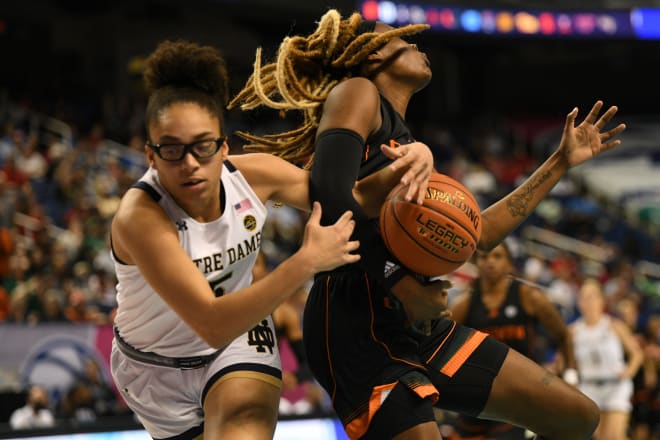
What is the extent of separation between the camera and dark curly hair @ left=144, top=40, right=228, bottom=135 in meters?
2.99

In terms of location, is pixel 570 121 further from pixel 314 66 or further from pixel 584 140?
pixel 314 66

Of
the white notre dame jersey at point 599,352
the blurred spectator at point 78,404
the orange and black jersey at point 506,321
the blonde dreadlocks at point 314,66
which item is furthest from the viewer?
the white notre dame jersey at point 599,352

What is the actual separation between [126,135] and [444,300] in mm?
11952

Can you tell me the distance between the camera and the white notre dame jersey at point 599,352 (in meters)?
8.66

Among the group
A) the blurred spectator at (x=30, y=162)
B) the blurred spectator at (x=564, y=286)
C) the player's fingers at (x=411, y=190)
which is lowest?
the blurred spectator at (x=564, y=286)

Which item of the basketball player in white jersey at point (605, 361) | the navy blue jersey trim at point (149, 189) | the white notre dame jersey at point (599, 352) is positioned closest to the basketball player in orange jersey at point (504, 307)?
the basketball player in white jersey at point (605, 361)

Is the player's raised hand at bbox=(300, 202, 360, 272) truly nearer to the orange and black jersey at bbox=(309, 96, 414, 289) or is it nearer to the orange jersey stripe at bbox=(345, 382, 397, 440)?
the orange and black jersey at bbox=(309, 96, 414, 289)

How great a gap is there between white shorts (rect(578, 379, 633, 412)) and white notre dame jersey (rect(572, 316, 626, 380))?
7 centimetres

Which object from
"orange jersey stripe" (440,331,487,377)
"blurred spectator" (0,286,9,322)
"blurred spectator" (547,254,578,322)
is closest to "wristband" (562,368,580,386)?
"orange jersey stripe" (440,331,487,377)

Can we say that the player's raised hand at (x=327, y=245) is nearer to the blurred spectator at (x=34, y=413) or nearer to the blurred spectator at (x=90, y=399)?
the blurred spectator at (x=34, y=413)

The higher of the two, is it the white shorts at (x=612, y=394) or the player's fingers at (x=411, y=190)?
the player's fingers at (x=411, y=190)

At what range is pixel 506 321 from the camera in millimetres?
5926

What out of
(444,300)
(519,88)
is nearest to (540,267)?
→ (519,88)

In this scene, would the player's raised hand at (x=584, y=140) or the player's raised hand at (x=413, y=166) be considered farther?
the player's raised hand at (x=584, y=140)
